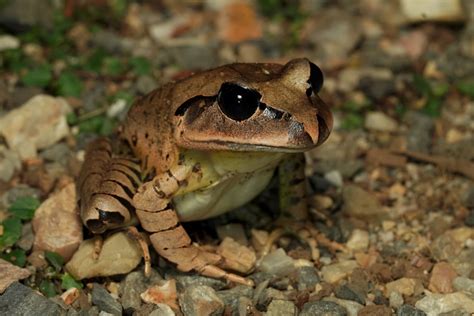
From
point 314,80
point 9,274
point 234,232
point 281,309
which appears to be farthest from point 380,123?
point 9,274

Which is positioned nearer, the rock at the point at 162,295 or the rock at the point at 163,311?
the rock at the point at 163,311

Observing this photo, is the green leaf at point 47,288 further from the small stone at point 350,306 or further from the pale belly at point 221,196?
the small stone at point 350,306

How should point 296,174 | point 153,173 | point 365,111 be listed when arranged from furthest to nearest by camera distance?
1. point 365,111
2. point 296,174
3. point 153,173

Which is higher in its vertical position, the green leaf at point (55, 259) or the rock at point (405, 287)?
the green leaf at point (55, 259)

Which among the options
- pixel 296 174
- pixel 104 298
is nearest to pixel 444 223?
pixel 296 174

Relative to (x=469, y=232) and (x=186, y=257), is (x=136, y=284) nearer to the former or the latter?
(x=186, y=257)

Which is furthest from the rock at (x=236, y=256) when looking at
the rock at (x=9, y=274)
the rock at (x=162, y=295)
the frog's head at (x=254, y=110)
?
the rock at (x=9, y=274)

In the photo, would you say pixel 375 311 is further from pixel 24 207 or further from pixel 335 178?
pixel 24 207

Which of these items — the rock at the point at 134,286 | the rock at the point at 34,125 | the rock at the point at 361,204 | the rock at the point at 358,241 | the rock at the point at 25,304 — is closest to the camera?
the rock at the point at 25,304
